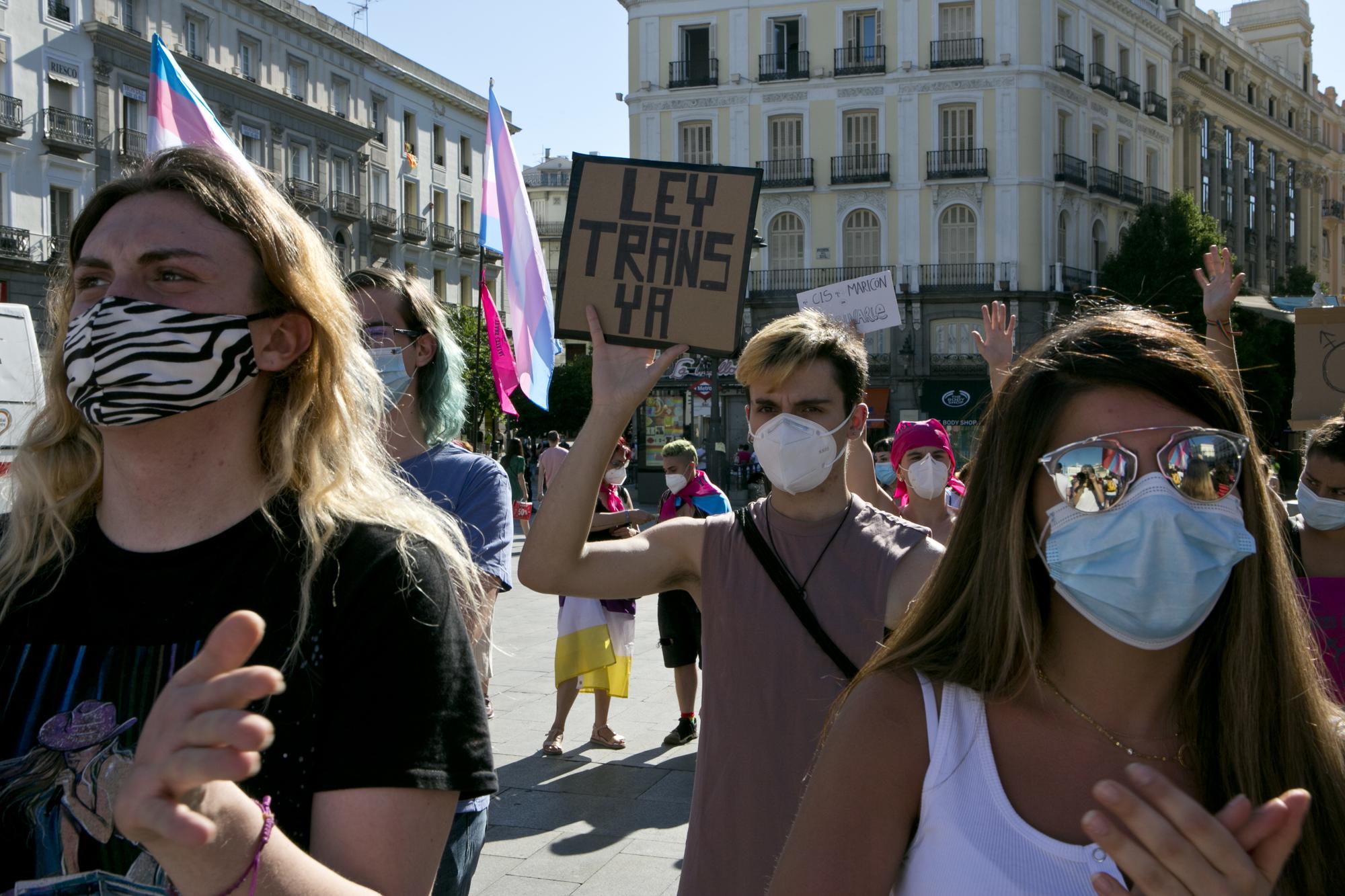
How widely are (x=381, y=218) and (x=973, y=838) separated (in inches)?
1954

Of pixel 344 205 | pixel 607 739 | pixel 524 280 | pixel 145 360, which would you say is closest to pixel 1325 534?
pixel 145 360

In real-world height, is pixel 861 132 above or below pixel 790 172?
above

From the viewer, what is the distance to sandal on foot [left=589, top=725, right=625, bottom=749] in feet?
25.1

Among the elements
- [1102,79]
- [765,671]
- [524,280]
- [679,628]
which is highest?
[1102,79]

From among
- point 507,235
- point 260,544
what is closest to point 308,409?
point 260,544

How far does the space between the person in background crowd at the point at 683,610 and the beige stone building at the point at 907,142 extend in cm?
3209

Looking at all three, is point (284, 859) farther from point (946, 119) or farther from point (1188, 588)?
point (946, 119)

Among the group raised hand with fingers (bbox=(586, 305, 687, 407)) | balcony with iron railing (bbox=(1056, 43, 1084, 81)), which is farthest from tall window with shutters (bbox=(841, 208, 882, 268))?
raised hand with fingers (bbox=(586, 305, 687, 407))

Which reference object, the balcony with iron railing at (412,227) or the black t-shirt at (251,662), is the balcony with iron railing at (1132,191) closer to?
the balcony with iron railing at (412,227)

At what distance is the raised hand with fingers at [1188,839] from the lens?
4.26 ft

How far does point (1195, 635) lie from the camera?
6.21 ft

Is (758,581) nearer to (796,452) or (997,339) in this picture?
(796,452)

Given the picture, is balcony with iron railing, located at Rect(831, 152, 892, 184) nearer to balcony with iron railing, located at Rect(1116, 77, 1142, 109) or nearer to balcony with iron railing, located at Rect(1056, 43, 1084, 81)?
balcony with iron railing, located at Rect(1056, 43, 1084, 81)

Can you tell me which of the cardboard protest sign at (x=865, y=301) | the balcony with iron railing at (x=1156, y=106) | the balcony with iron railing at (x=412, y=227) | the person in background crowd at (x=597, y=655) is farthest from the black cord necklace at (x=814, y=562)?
the balcony with iron railing at (x=412, y=227)
